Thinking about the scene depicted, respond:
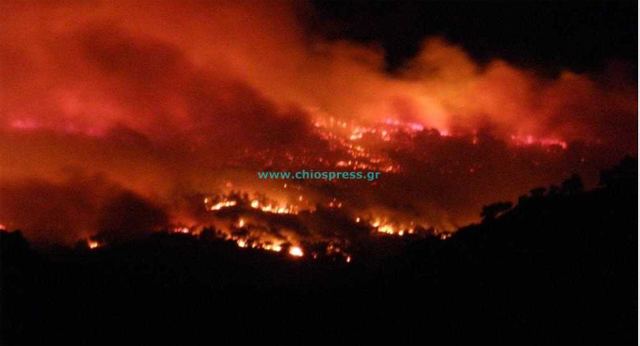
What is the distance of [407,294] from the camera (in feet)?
28.5

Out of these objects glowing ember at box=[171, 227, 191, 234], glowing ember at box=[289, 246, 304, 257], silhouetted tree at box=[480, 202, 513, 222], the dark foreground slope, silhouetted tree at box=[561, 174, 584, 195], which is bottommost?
the dark foreground slope

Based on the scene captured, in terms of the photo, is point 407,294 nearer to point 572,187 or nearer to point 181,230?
point 572,187

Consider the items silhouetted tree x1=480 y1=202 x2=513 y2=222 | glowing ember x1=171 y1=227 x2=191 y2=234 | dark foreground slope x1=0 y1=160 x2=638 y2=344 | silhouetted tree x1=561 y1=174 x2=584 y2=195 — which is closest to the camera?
dark foreground slope x1=0 y1=160 x2=638 y2=344

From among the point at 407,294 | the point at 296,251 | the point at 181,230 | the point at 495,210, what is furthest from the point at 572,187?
the point at 181,230

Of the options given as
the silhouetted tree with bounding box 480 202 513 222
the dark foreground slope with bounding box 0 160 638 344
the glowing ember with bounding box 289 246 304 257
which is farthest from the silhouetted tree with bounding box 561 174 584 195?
the glowing ember with bounding box 289 246 304 257

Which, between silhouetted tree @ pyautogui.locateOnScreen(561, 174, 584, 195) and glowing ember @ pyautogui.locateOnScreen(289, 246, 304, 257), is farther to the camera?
glowing ember @ pyautogui.locateOnScreen(289, 246, 304, 257)

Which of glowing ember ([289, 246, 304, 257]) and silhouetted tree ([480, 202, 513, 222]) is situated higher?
silhouetted tree ([480, 202, 513, 222])

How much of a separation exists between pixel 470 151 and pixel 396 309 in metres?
10.7

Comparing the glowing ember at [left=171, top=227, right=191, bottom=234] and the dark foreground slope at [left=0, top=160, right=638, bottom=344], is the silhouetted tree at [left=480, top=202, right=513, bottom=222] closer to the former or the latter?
the dark foreground slope at [left=0, top=160, right=638, bottom=344]

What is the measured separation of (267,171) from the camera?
1605 cm

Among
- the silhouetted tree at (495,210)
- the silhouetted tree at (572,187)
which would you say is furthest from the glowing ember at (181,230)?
the silhouetted tree at (572,187)

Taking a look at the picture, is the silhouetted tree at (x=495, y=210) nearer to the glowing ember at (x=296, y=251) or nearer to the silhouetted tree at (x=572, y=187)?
the silhouetted tree at (x=572, y=187)

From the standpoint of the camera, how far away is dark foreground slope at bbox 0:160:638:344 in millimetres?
7438

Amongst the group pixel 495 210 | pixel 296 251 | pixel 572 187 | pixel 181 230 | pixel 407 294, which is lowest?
pixel 407 294
